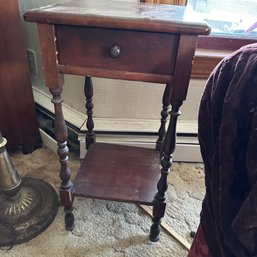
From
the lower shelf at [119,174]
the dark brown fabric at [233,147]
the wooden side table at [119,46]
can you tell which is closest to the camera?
the dark brown fabric at [233,147]

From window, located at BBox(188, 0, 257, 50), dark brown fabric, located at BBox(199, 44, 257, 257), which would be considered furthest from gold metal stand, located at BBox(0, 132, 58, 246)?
window, located at BBox(188, 0, 257, 50)

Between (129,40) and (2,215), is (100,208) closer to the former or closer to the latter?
(2,215)

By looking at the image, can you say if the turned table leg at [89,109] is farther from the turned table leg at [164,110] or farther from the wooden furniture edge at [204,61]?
the wooden furniture edge at [204,61]

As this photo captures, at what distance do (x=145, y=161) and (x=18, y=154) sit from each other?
0.63 m

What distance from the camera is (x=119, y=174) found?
958 mm

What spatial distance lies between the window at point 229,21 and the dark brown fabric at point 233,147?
698mm

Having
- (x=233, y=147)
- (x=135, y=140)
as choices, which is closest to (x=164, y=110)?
(x=135, y=140)

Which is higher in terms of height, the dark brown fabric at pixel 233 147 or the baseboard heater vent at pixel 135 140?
the dark brown fabric at pixel 233 147

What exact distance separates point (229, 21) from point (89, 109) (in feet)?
→ 2.24

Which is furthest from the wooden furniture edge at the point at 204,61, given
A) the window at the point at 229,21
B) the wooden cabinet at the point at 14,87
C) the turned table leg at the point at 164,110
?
the wooden cabinet at the point at 14,87

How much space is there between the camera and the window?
106cm

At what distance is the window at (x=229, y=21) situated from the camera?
106cm

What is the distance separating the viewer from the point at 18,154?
125cm

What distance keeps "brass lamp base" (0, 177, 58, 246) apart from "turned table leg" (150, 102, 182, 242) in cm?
38
